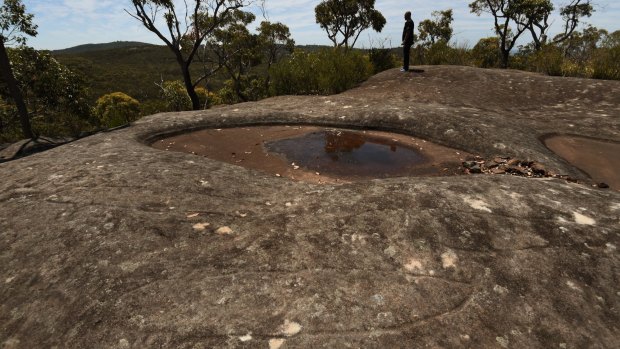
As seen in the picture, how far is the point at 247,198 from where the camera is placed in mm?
5164

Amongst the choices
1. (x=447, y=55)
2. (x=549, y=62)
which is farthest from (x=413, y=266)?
(x=447, y=55)

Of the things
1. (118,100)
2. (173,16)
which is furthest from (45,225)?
(118,100)

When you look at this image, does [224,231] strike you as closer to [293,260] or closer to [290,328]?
[293,260]

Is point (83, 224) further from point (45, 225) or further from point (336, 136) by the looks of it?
point (336, 136)

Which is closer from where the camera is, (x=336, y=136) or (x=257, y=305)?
(x=257, y=305)

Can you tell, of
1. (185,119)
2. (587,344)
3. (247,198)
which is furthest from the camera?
(185,119)

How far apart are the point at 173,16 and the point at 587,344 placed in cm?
2354

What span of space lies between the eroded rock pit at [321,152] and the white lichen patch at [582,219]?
2.58m

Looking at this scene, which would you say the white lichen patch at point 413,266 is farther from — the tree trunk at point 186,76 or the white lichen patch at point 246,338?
the tree trunk at point 186,76

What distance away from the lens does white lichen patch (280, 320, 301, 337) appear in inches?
112

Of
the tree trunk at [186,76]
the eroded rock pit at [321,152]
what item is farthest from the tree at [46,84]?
the eroded rock pit at [321,152]

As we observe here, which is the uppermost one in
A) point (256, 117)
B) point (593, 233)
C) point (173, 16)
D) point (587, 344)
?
point (173, 16)

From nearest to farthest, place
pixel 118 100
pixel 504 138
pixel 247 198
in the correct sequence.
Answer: pixel 247 198 → pixel 504 138 → pixel 118 100

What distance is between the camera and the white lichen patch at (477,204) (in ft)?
15.1
